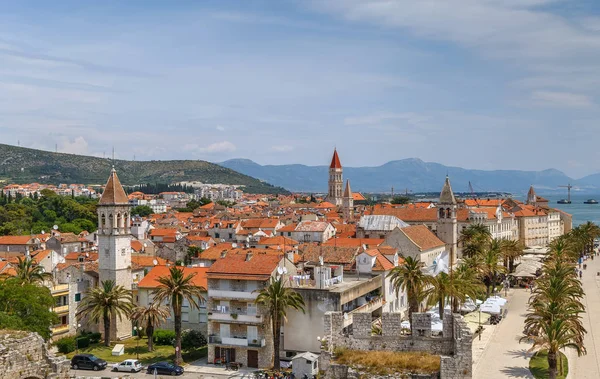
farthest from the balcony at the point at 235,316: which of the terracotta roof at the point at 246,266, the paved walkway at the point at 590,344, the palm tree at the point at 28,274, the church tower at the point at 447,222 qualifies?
the church tower at the point at 447,222

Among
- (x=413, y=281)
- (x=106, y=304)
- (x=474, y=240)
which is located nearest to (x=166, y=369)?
(x=106, y=304)

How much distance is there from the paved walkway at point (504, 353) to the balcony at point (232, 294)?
16604mm

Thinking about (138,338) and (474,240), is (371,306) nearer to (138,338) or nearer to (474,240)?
Answer: (138,338)

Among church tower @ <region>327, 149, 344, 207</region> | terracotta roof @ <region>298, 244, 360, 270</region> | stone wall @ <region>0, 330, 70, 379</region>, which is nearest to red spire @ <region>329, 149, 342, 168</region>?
church tower @ <region>327, 149, 344, 207</region>

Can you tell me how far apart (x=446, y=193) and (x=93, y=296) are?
191 feet

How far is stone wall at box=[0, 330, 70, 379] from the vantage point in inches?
864

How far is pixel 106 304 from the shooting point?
177ft

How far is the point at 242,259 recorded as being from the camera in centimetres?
5028

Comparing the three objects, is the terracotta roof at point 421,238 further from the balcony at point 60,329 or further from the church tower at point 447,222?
the balcony at point 60,329

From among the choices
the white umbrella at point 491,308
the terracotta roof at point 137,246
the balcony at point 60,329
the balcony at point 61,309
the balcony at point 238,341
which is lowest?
the balcony at point 60,329

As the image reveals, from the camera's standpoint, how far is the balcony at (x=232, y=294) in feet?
154

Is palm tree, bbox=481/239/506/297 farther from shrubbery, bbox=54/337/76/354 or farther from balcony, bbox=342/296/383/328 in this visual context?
shrubbery, bbox=54/337/76/354

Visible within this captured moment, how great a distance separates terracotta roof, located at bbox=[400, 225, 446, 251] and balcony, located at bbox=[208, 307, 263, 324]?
3328 cm

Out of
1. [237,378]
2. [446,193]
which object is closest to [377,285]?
[237,378]
